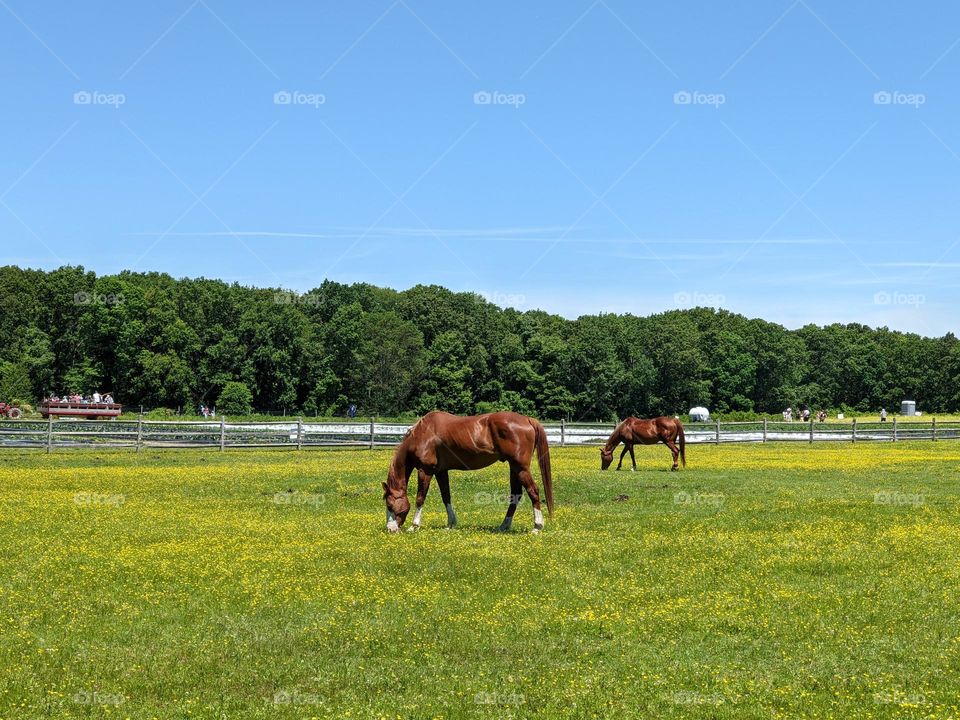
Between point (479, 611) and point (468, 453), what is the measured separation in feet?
22.9

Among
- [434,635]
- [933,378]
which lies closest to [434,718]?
[434,635]

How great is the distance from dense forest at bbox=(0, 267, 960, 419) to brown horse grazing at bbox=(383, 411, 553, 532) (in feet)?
269

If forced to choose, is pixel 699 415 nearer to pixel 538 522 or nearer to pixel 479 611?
pixel 538 522

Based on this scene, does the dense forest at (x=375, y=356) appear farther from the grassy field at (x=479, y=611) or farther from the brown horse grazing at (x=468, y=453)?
the grassy field at (x=479, y=611)

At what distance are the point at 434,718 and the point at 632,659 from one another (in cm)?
262

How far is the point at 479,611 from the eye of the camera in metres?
11.8

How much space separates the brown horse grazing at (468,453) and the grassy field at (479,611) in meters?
0.64

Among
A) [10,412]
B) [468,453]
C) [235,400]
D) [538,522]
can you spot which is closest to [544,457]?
[538,522]

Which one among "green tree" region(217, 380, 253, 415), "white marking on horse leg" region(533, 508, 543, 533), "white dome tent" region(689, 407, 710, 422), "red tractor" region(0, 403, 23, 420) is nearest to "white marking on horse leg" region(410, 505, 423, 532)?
"white marking on horse leg" region(533, 508, 543, 533)

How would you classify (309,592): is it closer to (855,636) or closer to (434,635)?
(434,635)

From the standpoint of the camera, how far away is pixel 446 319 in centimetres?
12712

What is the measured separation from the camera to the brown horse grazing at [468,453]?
1819cm

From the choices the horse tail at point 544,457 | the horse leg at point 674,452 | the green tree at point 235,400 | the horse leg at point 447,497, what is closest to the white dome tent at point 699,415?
the green tree at point 235,400

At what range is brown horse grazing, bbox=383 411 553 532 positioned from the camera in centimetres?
1819
